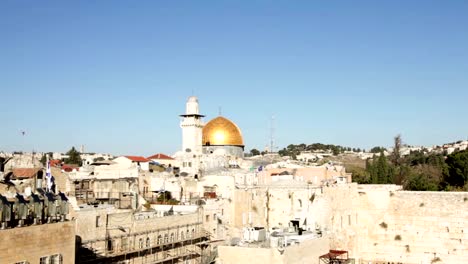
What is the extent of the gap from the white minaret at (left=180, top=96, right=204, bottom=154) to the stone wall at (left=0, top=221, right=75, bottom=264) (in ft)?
89.0

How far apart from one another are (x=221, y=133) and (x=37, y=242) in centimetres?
3137

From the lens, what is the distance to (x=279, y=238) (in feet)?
68.6

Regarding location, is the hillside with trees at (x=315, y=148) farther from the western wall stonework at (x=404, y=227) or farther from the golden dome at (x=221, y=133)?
the western wall stonework at (x=404, y=227)

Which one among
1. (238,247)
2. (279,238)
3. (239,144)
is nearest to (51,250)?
(238,247)

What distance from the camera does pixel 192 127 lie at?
1631 inches

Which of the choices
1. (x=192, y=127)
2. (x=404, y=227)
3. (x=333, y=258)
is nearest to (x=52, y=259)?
(x=333, y=258)

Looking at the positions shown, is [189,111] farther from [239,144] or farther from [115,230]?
[115,230]

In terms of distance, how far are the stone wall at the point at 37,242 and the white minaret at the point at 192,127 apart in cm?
2713

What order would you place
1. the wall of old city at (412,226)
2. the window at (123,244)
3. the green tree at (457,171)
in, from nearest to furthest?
the window at (123,244) → the wall of old city at (412,226) → the green tree at (457,171)

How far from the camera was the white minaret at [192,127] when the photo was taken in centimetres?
4153

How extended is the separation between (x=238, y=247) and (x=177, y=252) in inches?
157

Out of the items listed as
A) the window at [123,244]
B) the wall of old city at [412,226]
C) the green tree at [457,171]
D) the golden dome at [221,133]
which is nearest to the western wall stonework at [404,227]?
the wall of old city at [412,226]

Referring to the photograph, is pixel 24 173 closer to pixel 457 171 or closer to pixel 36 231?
pixel 36 231

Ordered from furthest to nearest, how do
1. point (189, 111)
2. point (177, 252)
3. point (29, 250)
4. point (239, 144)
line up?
point (239, 144) → point (189, 111) → point (177, 252) → point (29, 250)
